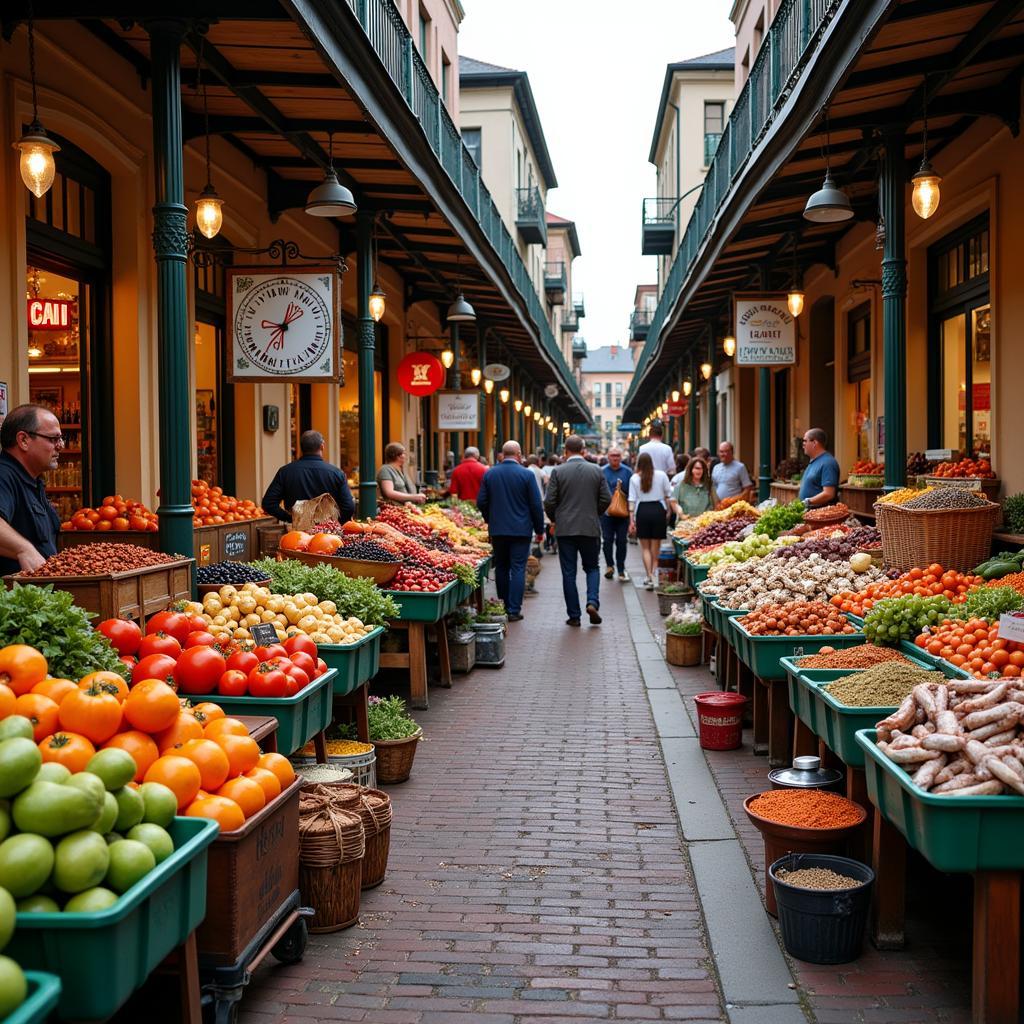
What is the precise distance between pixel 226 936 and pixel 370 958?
2.83 ft

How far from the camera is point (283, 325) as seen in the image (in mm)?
9828

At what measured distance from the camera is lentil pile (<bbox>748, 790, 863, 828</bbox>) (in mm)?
4895

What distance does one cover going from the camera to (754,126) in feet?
45.6

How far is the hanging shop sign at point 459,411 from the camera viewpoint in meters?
22.1

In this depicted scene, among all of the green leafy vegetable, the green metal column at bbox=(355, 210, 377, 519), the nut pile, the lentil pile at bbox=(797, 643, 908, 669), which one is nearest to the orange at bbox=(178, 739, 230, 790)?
the green leafy vegetable

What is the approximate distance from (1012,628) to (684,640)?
628 cm

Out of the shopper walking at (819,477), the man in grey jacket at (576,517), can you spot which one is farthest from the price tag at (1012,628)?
the man in grey jacket at (576,517)

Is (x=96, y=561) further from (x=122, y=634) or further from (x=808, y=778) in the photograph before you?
(x=808, y=778)

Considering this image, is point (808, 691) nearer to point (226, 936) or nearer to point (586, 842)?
point (586, 842)

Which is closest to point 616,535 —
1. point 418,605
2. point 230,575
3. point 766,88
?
point 766,88

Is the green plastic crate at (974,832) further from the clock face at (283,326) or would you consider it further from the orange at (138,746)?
the clock face at (283,326)

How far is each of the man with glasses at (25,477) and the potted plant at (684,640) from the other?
22.0 feet

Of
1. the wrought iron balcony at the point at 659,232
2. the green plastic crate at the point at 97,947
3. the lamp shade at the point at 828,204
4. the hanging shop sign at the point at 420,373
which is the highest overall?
the wrought iron balcony at the point at 659,232

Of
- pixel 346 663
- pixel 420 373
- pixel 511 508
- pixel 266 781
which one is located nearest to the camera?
pixel 266 781
